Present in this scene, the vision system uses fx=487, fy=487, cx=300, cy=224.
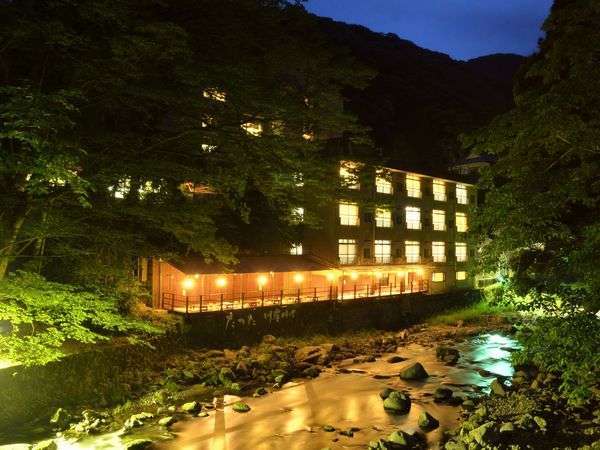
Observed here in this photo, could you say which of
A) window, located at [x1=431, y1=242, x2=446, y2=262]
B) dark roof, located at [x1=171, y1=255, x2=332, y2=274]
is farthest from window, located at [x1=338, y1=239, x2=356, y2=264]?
window, located at [x1=431, y1=242, x2=446, y2=262]

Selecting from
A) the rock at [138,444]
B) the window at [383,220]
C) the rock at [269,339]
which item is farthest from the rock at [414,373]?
the window at [383,220]

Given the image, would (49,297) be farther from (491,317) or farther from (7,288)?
(491,317)

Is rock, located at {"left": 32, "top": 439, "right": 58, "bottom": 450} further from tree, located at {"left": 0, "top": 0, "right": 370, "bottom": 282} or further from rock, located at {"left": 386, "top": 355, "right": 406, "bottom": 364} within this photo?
rock, located at {"left": 386, "top": 355, "right": 406, "bottom": 364}

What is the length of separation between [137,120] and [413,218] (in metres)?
28.9

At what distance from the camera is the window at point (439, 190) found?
40.9m

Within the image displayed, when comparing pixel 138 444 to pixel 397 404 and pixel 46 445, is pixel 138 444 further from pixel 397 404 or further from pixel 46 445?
pixel 397 404

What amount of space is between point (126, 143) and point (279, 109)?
370 centimetres

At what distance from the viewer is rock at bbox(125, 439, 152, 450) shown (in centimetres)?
1220

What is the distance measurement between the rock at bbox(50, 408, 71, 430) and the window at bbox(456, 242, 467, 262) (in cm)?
3511

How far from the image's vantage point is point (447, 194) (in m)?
42.2

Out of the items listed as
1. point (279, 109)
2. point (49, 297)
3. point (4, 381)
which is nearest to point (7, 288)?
point (49, 297)

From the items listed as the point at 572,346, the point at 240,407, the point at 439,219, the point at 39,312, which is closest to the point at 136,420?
the point at 240,407

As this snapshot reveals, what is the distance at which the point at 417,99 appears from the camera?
2940 inches

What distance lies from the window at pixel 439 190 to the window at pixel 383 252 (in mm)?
7193
